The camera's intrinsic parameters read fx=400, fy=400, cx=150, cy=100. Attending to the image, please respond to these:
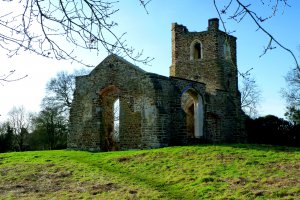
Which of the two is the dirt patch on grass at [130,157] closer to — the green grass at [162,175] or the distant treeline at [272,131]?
→ the green grass at [162,175]

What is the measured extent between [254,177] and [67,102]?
29140mm

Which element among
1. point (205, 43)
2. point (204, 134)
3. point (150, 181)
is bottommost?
point (150, 181)

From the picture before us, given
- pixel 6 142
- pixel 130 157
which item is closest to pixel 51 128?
pixel 6 142

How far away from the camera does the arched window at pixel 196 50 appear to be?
28.4m

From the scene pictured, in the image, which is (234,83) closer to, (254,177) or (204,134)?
(204,134)

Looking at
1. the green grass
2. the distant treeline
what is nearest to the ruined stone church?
the distant treeline

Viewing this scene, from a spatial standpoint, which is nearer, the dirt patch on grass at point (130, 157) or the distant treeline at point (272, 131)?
the dirt patch on grass at point (130, 157)

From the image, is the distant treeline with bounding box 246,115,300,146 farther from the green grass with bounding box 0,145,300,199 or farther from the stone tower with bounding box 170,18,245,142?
the green grass with bounding box 0,145,300,199

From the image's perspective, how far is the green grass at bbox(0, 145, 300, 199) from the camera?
35.6 feet

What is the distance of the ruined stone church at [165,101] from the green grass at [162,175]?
356cm


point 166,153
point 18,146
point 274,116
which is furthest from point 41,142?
point 166,153

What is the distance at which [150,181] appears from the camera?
1255 centimetres

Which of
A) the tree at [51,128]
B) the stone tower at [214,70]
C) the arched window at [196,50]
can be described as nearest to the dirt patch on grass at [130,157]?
the stone tower at [214,70]

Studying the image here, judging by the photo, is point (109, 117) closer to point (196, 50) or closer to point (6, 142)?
point (196, 50)
